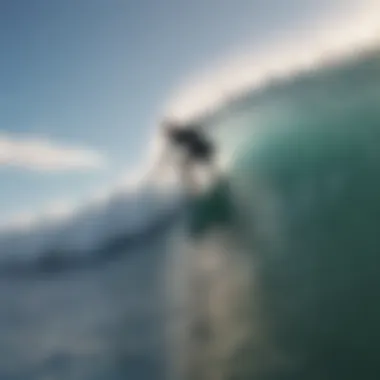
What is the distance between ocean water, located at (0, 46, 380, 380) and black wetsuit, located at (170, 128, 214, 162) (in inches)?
1.1

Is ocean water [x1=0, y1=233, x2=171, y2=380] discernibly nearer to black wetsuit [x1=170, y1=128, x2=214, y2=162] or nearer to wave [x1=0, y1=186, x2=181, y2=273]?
wave [x1=0, y1=186, x2=181, y2=273]

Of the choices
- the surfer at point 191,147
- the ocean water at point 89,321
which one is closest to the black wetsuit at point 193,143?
the surfer at point 191,147

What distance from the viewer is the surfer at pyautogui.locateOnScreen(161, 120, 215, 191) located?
4.97ft

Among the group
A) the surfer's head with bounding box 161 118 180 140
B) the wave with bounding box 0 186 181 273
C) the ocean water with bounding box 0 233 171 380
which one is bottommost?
the ocean water with bounding box 0 233 171 380

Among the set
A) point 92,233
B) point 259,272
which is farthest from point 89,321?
point 259,272

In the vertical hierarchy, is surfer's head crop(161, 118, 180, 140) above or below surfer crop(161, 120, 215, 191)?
above

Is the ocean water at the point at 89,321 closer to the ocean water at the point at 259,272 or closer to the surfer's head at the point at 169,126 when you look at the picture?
the ocean water at the point at 259,272

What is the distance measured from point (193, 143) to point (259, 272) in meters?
0.30

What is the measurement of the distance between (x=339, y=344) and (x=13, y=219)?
0.77 metres

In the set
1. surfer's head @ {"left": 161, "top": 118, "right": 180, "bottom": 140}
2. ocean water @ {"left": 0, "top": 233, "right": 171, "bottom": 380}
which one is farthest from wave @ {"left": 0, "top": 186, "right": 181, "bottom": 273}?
surfer's head @ {"left": 161, "top": 118, "right": 180, "bottom": 140}

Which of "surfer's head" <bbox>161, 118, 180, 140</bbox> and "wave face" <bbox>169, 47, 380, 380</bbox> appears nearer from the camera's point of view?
"wave face" <bbox>169, 47, 380, 380</bbox>

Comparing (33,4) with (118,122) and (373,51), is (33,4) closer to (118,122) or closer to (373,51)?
(118,122)

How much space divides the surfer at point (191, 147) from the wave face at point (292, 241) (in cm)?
3

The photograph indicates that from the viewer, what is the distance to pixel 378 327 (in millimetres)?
1330
